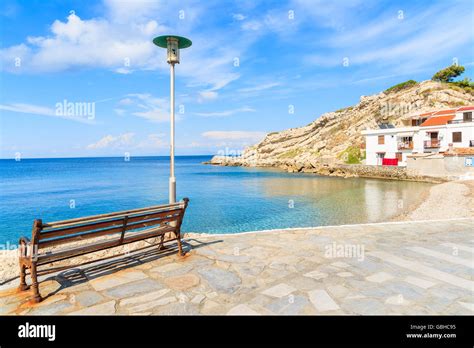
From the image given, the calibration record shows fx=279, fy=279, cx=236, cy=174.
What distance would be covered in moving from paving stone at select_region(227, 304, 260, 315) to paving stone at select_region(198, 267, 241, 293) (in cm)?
55

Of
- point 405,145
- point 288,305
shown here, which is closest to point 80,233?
point 288,305

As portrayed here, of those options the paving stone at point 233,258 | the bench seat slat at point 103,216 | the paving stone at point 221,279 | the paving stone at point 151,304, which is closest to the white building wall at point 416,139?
the paving stone at point 233,258

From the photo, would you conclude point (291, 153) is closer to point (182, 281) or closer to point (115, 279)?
point (182, 281)

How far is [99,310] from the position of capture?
4.36 meters

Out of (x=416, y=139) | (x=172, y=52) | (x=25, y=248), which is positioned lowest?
(x=25, y=248)

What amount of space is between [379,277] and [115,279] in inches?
206

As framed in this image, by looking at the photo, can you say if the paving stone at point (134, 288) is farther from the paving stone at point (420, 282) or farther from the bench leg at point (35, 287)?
the paving stone at point (420, 282)

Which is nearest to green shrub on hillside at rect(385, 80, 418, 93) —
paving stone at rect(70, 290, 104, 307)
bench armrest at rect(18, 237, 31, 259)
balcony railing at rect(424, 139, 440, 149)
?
balcony railing at rect(424, 139, 440, 149)

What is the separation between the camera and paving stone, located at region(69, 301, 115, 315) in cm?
429

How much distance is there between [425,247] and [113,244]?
25.7 ft

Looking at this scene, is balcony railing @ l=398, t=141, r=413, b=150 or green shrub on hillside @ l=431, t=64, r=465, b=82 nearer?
balcony railing @ l=398, t=141, r=413, b=150

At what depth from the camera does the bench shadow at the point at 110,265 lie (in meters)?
5.41

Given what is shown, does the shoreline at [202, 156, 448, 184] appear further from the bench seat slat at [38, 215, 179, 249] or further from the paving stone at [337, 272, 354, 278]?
the bench seat slat at [38, 215, 179, 249]
